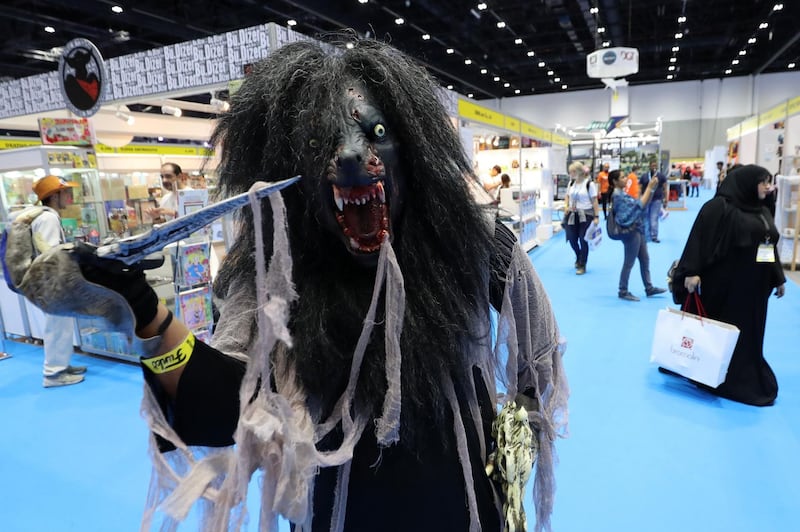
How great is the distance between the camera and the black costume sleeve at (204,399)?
2.26 ft

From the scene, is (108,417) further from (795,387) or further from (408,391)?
(795,387)

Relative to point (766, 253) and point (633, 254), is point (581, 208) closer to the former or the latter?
point (633, 254)

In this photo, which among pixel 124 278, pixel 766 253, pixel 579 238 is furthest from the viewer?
pixel 579 238

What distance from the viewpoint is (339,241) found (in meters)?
0.83

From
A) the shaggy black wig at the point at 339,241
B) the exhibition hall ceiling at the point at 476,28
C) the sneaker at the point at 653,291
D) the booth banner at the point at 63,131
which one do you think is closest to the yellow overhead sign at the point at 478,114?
the exhibition hall ceiling at the point at 476,28

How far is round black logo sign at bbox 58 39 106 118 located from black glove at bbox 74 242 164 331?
15.9 ft

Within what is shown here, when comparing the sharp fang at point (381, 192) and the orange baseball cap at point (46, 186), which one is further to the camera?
the orange baseball cap at point (46, 186)

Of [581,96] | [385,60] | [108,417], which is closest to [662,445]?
[385,60]

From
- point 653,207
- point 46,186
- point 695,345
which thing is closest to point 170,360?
point 695,345

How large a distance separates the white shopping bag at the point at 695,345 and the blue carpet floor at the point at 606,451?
0.21m

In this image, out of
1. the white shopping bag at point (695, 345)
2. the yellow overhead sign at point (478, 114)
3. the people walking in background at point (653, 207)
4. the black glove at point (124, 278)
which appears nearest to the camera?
the black glove at point (124, 278)

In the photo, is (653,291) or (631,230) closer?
(631,230)

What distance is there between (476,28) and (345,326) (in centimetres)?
1303

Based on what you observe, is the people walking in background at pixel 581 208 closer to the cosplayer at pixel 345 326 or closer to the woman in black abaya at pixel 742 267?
the woman in black abaya at pixel 742 267
